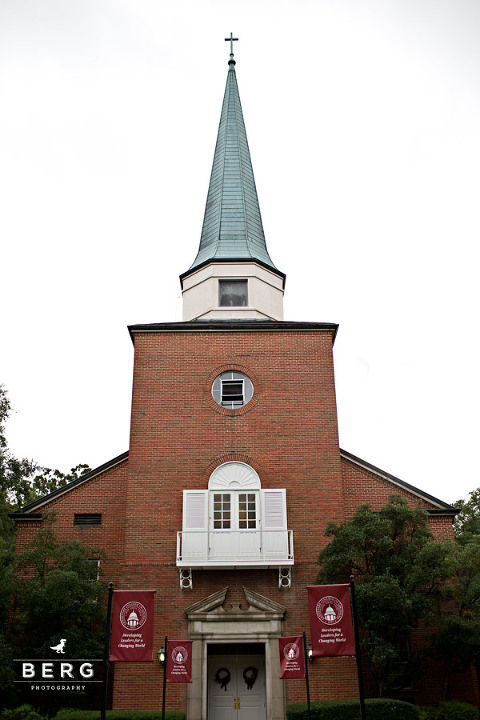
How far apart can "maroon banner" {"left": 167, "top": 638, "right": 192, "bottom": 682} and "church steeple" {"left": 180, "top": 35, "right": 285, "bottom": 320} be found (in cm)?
1222

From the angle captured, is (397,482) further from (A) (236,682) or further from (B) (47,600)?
(B) (47,600)

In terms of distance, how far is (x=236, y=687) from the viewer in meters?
20.7

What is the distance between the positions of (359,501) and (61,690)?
10.6 metres

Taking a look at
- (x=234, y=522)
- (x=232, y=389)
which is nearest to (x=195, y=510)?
(x=234, y=522)

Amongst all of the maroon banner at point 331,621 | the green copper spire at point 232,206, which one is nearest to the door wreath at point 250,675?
the maroon banner at point 331,621

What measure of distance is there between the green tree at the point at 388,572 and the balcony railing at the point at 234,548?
137cm

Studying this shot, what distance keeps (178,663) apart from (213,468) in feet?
19.7

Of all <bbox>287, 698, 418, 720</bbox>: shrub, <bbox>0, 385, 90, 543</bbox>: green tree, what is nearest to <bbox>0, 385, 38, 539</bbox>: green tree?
<bbox>0, 385, 90, 543</bbox>: green tree

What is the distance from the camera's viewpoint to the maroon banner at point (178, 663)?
17625 mm

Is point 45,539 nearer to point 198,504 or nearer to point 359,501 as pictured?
point 198,504

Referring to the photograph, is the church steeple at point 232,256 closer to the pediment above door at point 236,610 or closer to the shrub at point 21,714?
the pediment above door at point 236,610

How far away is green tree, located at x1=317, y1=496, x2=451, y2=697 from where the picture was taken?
1778cm

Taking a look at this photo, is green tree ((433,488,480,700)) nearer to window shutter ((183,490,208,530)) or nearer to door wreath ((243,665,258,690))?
door wreath ((243,665,258,690))

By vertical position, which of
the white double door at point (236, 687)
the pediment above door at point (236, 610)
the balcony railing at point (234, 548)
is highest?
the balcony railing at point (234, 548)
